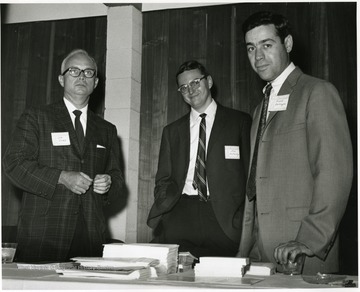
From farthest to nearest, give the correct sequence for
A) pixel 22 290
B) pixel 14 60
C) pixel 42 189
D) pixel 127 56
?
pixel 14 60 → pixel 127 56 → pixel 42 189 → pixel 22 290

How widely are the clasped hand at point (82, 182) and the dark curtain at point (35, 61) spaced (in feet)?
5.67

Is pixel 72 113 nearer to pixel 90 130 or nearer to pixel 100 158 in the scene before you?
pixel 90 130

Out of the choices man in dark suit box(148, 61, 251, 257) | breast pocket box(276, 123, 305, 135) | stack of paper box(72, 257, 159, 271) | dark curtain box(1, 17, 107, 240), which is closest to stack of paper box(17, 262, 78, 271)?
stack of paper box(72, 257, 159, 271)

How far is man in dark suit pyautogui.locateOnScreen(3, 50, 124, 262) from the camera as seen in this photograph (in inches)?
102

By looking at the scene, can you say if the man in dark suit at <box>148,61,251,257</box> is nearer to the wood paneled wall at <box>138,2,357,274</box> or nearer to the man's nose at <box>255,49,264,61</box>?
the wood paneled wall at <box>138,2,357,274</box>

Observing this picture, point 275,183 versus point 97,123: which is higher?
point 97,123

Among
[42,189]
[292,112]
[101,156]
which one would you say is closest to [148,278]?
[292,112]

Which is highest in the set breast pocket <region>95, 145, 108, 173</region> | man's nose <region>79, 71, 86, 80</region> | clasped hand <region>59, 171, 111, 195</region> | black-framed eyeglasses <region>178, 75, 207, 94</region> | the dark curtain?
the dark curtain

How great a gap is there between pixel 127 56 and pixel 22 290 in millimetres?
3008

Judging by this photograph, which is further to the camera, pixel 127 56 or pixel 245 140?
Answer: pixel 127 56

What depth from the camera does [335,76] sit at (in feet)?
12.0

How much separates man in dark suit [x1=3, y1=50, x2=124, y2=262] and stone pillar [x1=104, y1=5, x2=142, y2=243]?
111cm

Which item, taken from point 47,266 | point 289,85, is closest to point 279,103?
point 289,85

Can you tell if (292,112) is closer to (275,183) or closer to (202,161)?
(275,183)
